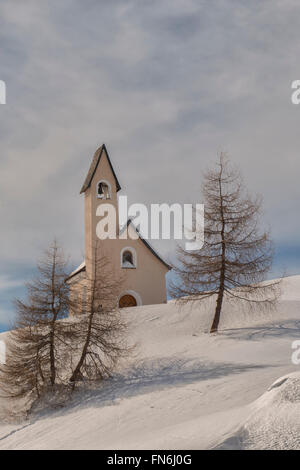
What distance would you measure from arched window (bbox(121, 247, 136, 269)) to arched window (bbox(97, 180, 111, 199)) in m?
4.09

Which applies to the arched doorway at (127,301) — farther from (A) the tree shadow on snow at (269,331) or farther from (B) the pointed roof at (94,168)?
(A) the tree shadow on snow at (269,331)

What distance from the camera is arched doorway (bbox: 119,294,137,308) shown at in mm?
30347

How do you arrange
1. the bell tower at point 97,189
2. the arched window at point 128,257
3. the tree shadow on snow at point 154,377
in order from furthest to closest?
the arched window at point 128,257 < the bell tower at point 97,189 < the tree shadow on snow at point 154,377

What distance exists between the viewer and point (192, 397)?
508 inches

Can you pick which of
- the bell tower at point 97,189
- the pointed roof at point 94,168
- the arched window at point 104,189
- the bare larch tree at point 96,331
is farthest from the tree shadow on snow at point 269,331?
the pointed roof at point 94,168

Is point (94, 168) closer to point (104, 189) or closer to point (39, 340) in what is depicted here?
point (104, 189)

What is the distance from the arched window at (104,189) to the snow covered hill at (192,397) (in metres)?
11.2

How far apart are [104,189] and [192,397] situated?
21221 mm

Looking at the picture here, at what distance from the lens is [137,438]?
31.3 ft

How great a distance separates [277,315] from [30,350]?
41.5 ft

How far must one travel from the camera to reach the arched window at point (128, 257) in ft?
101

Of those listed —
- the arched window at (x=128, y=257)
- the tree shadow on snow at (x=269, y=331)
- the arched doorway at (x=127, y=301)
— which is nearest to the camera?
the tree shadow on snow at (x=269, y=331)

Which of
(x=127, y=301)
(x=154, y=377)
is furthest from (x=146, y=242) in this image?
(x=154, y=377)
